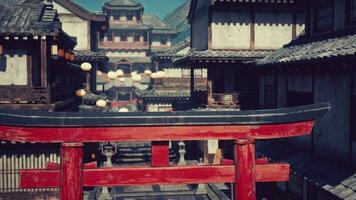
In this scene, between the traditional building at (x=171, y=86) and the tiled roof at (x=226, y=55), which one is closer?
the tiled roof at (x=226, y=55)

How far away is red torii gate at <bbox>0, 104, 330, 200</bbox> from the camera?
7.32m

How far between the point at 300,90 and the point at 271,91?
409 centimetres

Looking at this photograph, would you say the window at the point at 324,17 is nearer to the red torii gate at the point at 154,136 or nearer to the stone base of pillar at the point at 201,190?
the red torii gate at the point at 154,136

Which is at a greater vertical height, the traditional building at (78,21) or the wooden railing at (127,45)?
the wooden railing at (127,45)

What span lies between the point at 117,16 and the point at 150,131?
63.2 meters

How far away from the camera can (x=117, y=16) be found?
67312mm

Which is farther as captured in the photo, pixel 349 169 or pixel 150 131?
pixel 349 169

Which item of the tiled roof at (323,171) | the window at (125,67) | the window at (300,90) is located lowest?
the tiled roof at (323,171)

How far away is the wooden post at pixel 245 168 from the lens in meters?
7.76

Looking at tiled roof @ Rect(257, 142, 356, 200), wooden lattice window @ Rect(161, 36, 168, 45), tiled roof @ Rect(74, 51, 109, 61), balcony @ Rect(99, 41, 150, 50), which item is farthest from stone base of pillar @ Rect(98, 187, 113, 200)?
wooden lattice window @ Rect(161, 36, 168, 45)

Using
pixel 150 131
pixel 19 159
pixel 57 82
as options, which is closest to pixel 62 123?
pixel 150 131

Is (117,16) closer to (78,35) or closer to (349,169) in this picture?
(78,35)

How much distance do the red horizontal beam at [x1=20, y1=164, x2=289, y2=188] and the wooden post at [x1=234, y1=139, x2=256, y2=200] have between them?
0.60 feet

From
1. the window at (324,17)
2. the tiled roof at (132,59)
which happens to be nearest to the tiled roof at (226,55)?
the window at (324,17)
